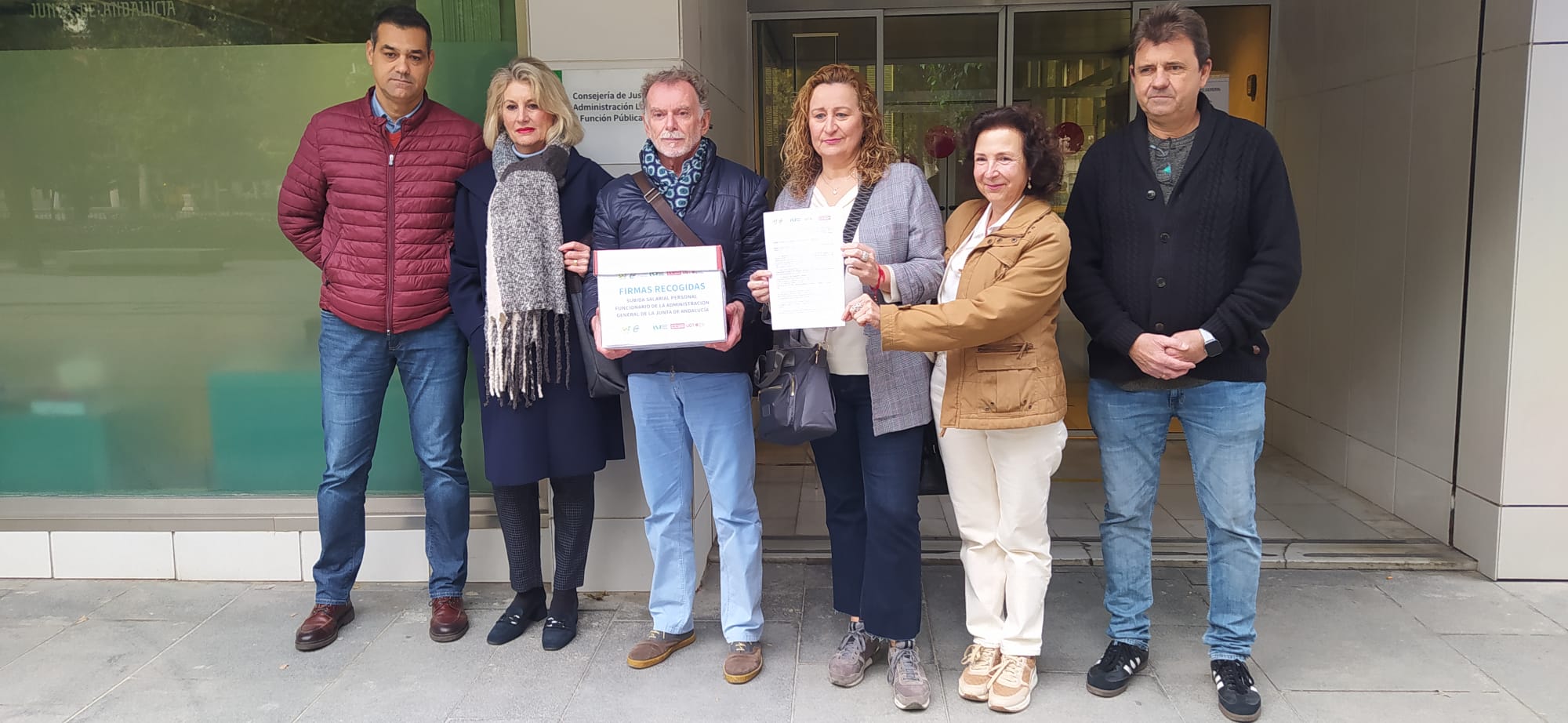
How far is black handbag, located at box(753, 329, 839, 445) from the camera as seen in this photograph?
3.11 m

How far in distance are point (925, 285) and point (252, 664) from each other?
2718 millimetres

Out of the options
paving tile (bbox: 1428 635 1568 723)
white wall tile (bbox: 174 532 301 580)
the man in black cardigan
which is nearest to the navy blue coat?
white wall tile (bbox: 174 532 301 580)

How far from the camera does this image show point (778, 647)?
372 centimetres

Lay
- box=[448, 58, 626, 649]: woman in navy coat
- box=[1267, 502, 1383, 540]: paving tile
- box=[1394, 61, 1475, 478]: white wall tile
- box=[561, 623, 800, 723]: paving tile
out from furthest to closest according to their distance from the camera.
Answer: box=[1267, 502, 1383, 540]: paving tile < box=[1394, 61, 1475, 478]: white wall tile < box=[448, 58, 626, 649]: woman in navy coat < box=[561, 623, 800, 723]: paving tile

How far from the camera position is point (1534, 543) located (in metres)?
4.19

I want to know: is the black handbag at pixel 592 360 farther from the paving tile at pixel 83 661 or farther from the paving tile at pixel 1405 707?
the paving tile at pixel 1405 707

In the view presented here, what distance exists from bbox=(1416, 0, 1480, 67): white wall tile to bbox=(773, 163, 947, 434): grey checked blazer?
2.82 meters

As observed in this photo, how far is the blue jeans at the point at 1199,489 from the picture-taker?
10.5 feet

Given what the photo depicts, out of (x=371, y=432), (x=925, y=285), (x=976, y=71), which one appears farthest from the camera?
(x=976, y=71)

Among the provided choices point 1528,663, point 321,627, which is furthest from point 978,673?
point 321,627

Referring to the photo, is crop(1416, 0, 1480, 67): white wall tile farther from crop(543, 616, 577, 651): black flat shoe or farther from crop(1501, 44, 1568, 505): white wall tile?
crop(543, 616, 577, 651): black flat shoe

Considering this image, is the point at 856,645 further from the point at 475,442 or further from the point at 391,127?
the point at 391,127

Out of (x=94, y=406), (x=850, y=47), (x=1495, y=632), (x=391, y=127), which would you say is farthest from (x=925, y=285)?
(x=850, y=47)

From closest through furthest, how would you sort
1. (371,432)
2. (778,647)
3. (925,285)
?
(925,285)
(778,647)
(371,432)
